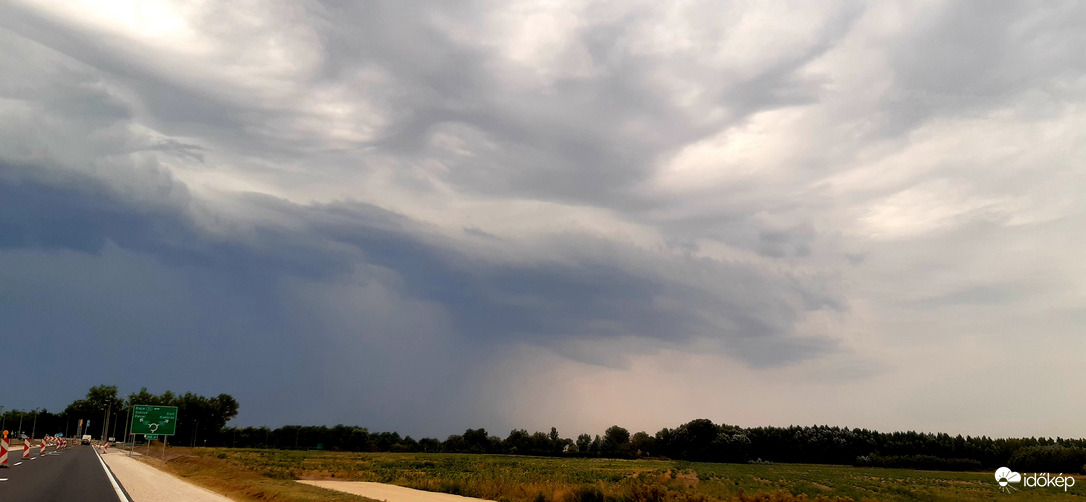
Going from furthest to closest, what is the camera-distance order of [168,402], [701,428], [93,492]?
[168,402]
[701,428]
[93,492]

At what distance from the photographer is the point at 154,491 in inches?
1238

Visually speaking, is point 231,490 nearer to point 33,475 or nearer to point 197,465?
point 33,475

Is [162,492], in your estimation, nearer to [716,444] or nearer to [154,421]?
[154,421]

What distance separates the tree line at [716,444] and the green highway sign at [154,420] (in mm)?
104797

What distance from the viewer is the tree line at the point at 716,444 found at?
383ft

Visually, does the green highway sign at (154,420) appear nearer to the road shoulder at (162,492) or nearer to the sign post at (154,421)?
the sign post at (154,421)

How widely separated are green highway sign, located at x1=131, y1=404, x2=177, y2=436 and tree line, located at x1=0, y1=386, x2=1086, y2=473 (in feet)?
344

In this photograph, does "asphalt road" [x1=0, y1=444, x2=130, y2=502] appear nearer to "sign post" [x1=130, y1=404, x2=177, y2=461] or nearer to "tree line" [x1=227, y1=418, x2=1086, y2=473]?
"sign post" [x1=130, y1=404, x2=177, y2=461]

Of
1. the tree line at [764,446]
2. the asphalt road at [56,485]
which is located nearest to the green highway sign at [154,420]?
the asphalt road at [56,485]

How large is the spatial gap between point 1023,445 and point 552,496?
114698 millimetres

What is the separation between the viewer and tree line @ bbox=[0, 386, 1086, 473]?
117 metres

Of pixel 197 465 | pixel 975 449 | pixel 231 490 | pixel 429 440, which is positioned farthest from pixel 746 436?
pixel 231 490

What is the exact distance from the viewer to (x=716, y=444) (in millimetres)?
152000

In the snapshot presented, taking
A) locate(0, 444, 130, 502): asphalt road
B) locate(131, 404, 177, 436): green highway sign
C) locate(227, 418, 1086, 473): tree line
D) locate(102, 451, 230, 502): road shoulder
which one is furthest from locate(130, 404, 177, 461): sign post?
locate(227, 418, 1086, 473): tree line
